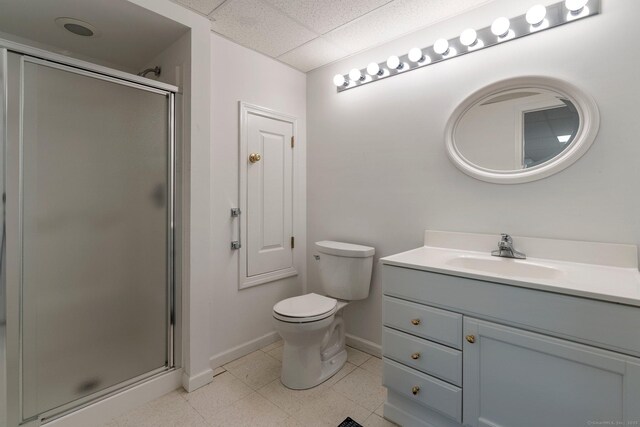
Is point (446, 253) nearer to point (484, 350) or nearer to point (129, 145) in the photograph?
point (484, 350)

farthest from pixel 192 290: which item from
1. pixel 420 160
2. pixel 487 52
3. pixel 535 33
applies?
pixel 535 33

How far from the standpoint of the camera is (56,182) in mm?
1398

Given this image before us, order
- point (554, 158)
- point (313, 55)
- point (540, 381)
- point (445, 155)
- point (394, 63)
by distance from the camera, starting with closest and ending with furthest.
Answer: point (540, 381), point (554, 158), point (445, 155), point (394, 63), point (313, 55)

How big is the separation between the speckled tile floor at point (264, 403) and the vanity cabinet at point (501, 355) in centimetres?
24

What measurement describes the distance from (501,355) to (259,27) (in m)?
2.20

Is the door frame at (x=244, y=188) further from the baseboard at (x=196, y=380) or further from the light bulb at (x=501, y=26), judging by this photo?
the light bulb at (x=501, y=26)

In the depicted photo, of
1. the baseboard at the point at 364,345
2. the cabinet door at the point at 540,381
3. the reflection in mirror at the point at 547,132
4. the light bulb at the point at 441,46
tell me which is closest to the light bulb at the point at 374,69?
the light bulb at the point at 441,46

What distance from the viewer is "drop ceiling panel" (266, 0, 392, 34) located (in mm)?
1638

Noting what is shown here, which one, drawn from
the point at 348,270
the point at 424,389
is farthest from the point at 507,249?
the point at 348,270

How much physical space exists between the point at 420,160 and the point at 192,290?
1.64 metres

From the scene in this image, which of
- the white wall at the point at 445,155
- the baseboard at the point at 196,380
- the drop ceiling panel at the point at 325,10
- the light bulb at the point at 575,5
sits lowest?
the baseboard at the point at 196,380

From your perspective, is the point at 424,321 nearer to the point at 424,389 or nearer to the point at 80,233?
the point at 424,389

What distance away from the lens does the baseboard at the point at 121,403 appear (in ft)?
4.73

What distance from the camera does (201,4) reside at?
5.48 ft
